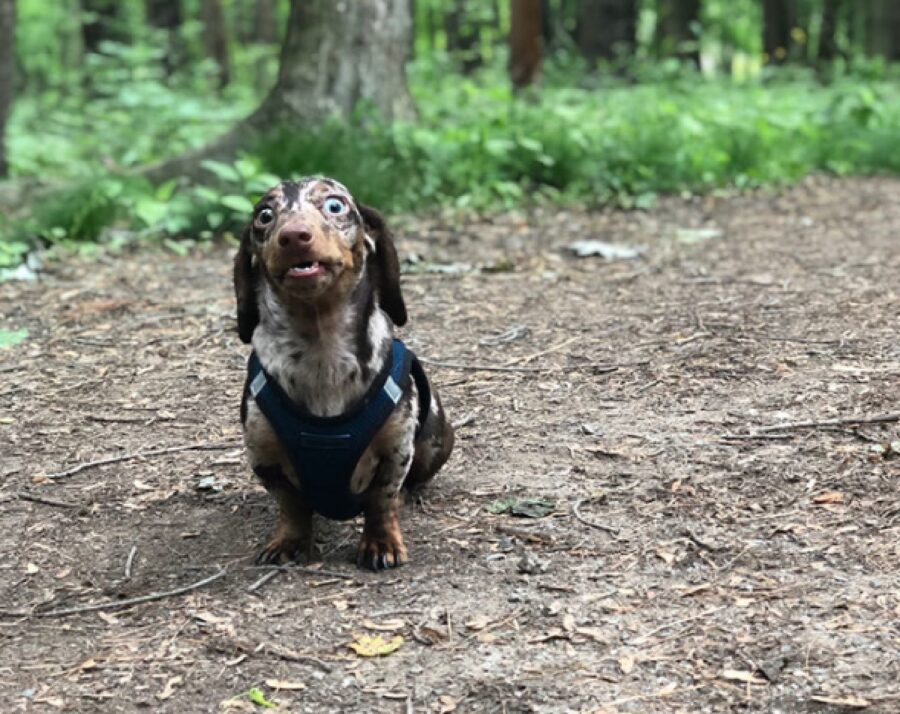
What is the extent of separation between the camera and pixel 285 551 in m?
3.78

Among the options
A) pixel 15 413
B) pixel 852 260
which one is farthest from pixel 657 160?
pixel 15 413

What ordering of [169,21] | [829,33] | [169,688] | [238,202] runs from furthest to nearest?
[829,33] → [169,21] → [238,202] → [169,688]

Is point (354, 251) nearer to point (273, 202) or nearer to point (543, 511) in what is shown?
point (273, 202)

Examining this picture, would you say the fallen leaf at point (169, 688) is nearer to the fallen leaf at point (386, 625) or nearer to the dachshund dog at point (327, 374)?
the fallen leaf at point (386, 625)

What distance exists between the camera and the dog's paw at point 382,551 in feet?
12.1

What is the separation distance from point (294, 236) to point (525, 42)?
38.8 ft

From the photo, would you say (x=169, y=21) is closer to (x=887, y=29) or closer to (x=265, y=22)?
(x=265, y=22)

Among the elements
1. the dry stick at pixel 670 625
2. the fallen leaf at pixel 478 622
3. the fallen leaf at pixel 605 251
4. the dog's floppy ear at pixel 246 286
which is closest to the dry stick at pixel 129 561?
the dog's floppy ear at pixel 246 286

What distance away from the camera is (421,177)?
9203mm

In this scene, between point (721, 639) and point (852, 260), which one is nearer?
point (721, 639)

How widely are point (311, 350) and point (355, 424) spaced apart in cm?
26

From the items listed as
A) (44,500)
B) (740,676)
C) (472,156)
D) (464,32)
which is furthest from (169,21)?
(740,676)

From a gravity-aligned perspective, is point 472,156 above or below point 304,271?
below

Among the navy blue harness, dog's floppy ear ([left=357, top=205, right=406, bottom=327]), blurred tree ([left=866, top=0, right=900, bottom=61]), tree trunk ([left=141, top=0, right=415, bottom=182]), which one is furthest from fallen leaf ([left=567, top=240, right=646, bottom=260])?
blurred tree ([left=866, top=0, right=900, bottom=61])
